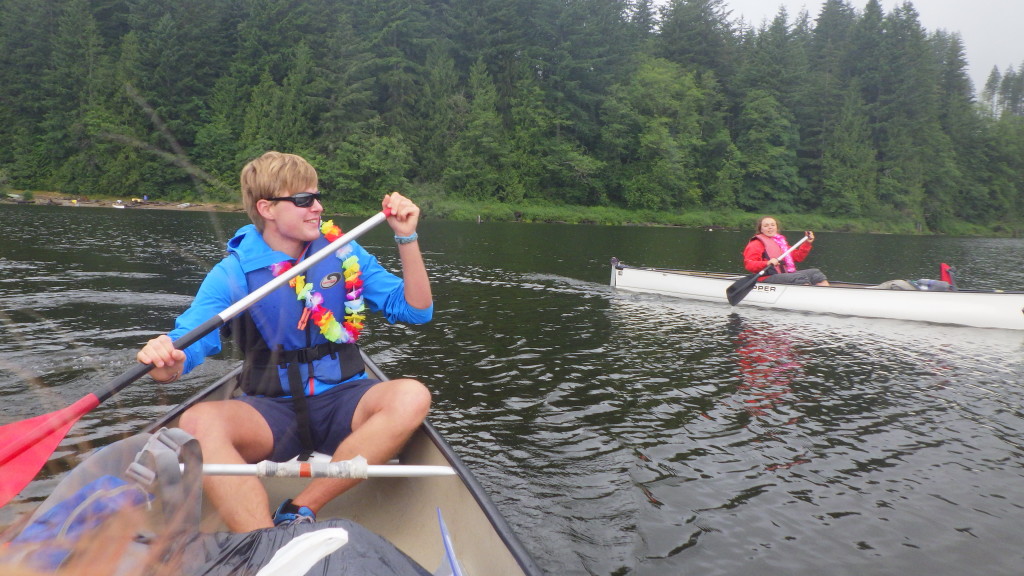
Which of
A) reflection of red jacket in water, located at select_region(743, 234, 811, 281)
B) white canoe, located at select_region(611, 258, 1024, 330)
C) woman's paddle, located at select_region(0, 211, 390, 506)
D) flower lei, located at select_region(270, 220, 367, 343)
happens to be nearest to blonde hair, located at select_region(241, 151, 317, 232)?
flower lei, located at select_region(270, 220, 367, 343)

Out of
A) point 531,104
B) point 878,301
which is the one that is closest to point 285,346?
point 878,301

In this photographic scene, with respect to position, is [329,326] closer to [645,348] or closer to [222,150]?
[645,348]

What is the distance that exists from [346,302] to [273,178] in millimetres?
739

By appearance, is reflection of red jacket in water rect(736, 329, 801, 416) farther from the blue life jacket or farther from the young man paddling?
the blue life jacket

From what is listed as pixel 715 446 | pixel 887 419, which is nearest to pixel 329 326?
pixel 715 446

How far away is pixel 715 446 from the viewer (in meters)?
5.36

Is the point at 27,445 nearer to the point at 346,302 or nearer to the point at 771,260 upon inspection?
the point at 346,302

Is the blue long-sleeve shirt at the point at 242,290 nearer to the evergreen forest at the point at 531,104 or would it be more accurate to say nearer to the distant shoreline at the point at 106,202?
the evergreen forest at the point at 531,104

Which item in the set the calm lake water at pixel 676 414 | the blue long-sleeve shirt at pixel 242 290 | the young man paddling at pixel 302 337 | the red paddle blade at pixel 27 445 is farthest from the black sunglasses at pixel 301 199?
the calm lake water at pixel 676 414

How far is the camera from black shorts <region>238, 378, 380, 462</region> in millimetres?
3047

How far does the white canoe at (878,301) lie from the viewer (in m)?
10.3

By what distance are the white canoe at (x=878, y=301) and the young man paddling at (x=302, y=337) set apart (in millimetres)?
10280

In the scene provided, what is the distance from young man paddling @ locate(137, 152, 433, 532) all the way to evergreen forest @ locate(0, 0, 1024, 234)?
80.2 feet

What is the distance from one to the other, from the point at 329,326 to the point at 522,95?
50.1 meters
